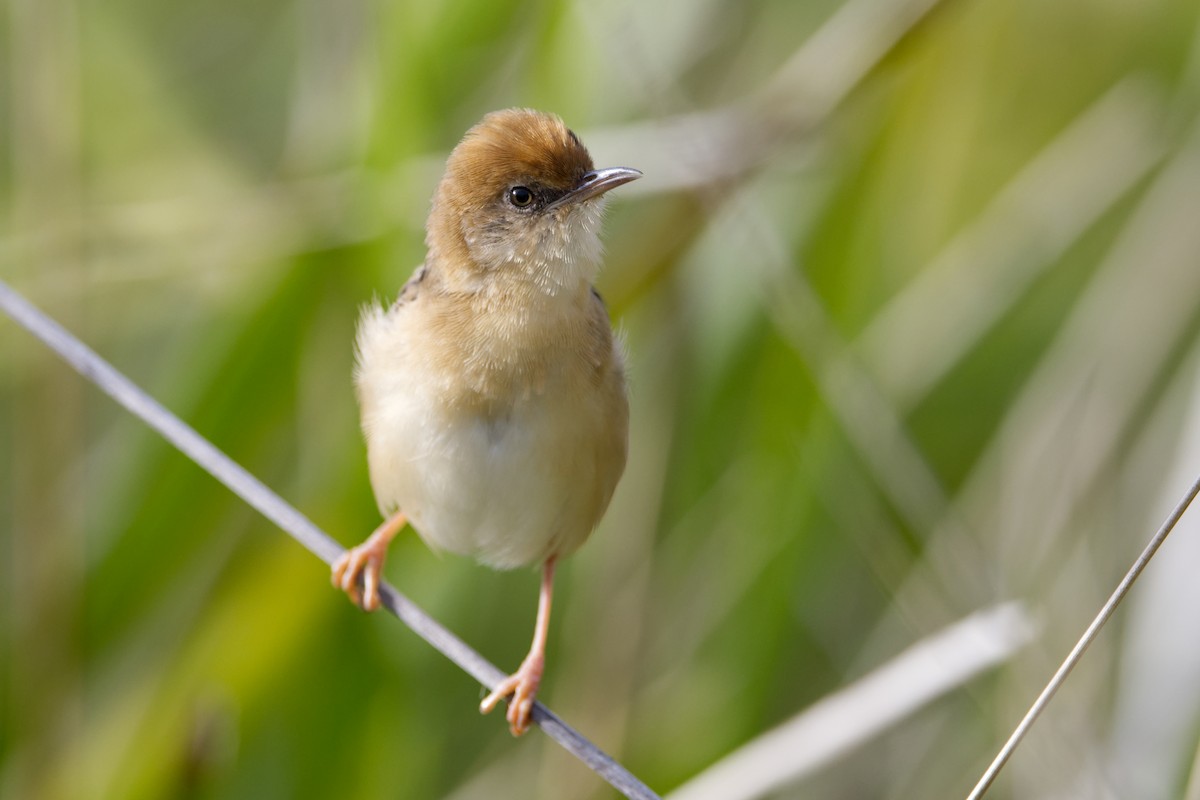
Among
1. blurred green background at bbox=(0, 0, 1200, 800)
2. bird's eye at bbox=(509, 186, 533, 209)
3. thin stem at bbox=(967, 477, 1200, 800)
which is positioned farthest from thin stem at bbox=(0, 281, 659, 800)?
bird's eye at bbox=(509, 186, 533, 209)

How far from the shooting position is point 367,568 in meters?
2.69

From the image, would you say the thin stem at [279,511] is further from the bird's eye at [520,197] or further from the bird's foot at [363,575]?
the bird's eye at [520,197]

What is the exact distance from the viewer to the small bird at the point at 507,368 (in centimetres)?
237

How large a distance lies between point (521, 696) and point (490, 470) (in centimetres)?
48

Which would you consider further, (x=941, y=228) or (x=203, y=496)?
(x=941, y=228)

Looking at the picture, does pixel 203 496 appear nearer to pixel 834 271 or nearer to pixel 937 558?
pixel 834 271

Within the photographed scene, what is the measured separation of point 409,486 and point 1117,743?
1489 mm

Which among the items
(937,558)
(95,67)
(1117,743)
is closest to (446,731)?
(937,558)

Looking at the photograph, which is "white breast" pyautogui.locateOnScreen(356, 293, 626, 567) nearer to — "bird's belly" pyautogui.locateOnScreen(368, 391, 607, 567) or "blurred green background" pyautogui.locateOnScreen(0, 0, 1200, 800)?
"bird's belly" pyautogui.locateOnScreen(368, 391, 607, 567)

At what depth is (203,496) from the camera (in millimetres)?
2709

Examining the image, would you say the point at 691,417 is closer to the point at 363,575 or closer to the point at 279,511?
the point at 363,575

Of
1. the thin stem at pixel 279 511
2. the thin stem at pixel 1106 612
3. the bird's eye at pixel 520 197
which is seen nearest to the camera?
the thin stem at pixel 1106 612

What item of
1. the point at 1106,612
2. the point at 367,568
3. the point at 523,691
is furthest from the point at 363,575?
the point at 1106,612

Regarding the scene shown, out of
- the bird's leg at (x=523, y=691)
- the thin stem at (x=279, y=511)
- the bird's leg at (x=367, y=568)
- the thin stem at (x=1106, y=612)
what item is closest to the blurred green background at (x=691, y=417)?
the bird's leg at (x=367, y=568)
